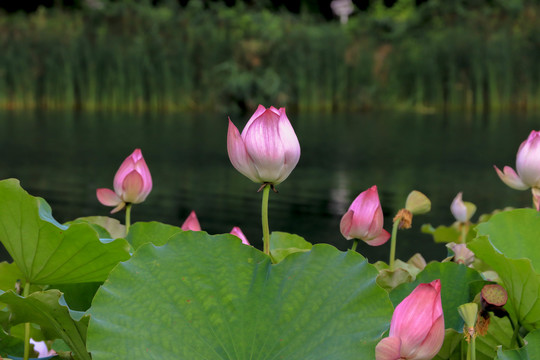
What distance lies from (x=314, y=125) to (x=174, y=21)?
5.02 m

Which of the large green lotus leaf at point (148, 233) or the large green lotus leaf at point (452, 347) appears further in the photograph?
the large green lotus leaf at point (148, 233)

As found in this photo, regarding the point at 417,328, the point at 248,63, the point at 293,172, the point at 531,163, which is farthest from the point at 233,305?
the point at 248,63

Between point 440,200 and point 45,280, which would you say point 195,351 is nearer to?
point 45,280

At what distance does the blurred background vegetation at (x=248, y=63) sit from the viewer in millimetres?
13117

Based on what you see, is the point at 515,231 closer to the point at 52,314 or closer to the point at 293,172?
the point at 52,314

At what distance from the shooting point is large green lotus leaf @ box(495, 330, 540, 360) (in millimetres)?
521

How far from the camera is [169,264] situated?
1.73 feet

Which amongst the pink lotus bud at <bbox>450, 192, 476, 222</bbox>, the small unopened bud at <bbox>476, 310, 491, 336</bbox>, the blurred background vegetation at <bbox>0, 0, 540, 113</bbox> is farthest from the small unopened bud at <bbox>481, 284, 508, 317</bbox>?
the blurred background vegetation at <bbox>0, 0, 540, 113</bbox>

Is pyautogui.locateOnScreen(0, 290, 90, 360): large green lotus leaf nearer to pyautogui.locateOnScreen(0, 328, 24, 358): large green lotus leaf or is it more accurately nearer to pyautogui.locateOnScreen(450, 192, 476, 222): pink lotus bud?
pyautogui.locateOnScreen(0, 328, 24, 358): large green lotus leaf

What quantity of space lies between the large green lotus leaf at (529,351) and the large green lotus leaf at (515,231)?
0.17 m

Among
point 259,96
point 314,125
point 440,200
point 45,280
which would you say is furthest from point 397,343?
point 259,96

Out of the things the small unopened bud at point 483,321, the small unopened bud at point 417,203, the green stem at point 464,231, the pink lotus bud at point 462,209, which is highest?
the small unopened bud at point 483,321

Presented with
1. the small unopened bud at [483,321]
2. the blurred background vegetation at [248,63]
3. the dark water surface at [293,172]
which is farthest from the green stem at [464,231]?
the blurred background vegetation at [248,63]

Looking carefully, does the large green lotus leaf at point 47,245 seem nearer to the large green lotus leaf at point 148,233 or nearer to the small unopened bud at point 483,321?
the large green lotus leaf at point 148,233
